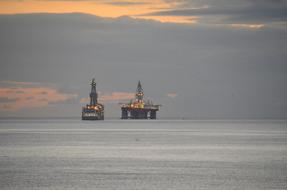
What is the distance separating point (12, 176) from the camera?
80062 millimetres

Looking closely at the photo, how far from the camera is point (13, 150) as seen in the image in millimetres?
125812

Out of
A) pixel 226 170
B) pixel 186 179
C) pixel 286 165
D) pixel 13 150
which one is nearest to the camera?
pixel 186 179

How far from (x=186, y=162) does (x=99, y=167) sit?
14.1 meters

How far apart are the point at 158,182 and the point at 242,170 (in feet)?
54.3

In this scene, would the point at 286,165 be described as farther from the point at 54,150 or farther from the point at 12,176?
the point at 54,150

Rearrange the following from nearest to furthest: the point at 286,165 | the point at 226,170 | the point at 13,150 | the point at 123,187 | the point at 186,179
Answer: the point at 123,187 → the point at 186,179 → the point at 226,170 → the point at 286,165 → the point at 13,150

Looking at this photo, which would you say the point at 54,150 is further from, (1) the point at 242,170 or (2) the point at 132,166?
(1) the point at 242,170

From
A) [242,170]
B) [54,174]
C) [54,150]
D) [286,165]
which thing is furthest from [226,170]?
[54,150]

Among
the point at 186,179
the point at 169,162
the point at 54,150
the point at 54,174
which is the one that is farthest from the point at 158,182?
the point at 54,150

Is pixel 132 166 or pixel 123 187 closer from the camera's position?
pixel 123 187

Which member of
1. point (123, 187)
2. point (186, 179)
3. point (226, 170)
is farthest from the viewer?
point (226, 170)

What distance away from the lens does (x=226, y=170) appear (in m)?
86.7

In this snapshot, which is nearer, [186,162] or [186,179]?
[186,179]

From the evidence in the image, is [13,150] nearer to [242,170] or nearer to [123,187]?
[242,170]
